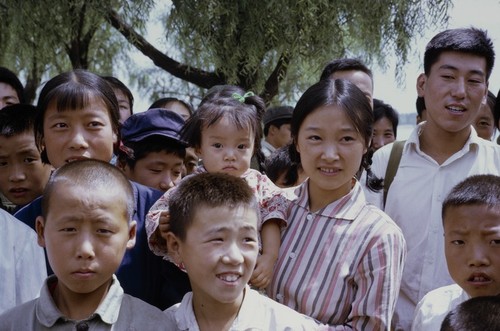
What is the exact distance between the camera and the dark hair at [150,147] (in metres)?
3.30

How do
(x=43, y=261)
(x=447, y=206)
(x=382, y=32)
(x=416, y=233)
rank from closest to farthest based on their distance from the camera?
1. (x=43, y=261)
2. (x=447, y=206)
3. (x=416, y=233)
4. (x=382, y=32)

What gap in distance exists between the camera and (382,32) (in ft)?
22.4

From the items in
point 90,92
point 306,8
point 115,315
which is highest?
point 306,8

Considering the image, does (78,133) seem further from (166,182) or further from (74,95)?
(166,182)

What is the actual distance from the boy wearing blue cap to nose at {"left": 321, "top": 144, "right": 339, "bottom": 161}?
889mm

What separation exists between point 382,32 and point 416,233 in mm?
4161

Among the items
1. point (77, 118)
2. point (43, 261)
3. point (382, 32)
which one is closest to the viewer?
→ point (43, 261)

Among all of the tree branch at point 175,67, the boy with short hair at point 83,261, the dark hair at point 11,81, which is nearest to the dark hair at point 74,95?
the boy with short hair at point 83,261

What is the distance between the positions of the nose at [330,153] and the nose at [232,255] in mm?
483

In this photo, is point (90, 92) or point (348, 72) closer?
point (90, 92)

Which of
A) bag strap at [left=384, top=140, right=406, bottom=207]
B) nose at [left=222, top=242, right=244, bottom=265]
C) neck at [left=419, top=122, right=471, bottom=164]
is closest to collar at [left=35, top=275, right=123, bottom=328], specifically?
nose at [left=222, top=242, right=244, bottom=265]

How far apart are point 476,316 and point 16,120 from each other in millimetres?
2240

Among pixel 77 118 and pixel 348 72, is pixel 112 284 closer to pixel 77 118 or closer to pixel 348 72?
pixel 77 118

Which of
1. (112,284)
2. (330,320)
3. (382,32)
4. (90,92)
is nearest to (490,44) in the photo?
(330,320)
